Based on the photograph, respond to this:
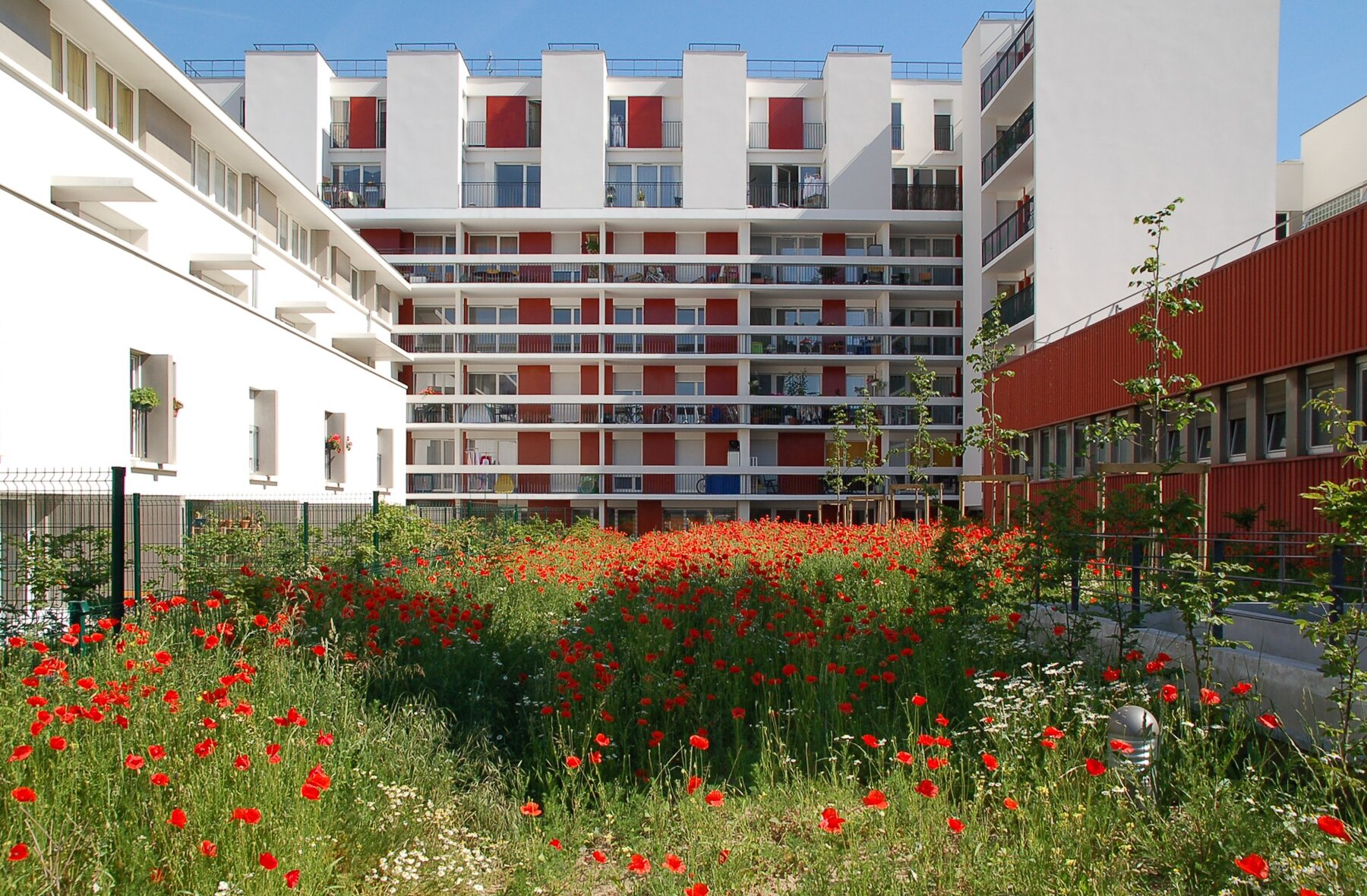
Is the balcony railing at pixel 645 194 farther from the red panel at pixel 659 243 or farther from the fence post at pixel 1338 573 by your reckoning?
the fence post at pixel 1338 573

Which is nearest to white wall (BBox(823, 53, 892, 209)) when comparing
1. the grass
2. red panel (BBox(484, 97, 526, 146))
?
red panel (BBox(484, 97, 526, 146))

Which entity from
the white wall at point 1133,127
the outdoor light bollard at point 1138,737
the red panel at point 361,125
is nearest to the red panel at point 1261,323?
the white wall at point 1133,127

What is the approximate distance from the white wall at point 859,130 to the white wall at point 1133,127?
1762cm

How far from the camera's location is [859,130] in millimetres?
46375

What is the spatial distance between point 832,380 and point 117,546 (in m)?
41.2

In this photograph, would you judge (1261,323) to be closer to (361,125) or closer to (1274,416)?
(1274,416)

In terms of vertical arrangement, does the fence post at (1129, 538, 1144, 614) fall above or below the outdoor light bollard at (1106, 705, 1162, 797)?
above

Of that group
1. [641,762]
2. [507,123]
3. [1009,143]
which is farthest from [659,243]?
[641,762]

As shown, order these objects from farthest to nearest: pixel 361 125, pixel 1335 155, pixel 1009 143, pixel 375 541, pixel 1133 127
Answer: pixel 361 125
pixel 1009 143
pixel 1335 155
pixel 1133 127
pixel 375 541

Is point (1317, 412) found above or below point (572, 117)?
below

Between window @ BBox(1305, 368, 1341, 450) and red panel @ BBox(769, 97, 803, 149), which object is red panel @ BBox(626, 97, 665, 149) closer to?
red panel @ BBox(769, 97, 803, 149)

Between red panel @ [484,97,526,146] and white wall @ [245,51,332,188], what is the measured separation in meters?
7.76

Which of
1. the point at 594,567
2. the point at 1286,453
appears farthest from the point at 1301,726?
the point at 1286,453

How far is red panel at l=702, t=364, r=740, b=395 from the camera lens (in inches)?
1902
